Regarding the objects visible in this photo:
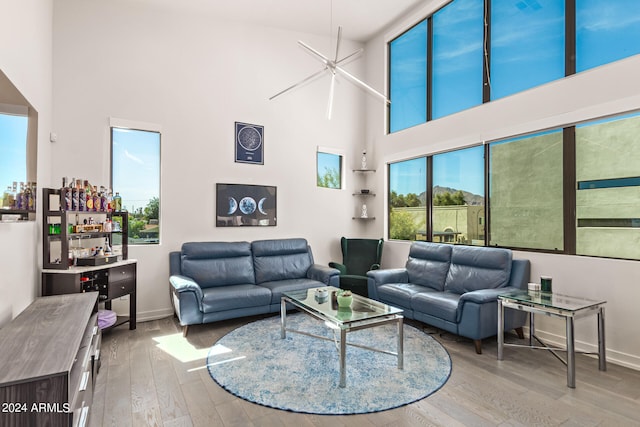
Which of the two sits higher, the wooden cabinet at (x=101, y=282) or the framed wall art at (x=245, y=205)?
the framed wall art at (x=245, y=205)

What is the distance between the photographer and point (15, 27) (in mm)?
2412

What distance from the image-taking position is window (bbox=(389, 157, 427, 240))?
196 inches

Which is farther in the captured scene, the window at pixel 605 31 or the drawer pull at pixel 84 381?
the window at pixel 605 31

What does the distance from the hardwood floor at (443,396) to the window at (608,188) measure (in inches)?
42.2

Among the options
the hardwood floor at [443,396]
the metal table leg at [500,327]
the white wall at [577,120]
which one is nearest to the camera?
the hardwood floor at [443,396]

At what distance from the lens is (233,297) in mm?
3732

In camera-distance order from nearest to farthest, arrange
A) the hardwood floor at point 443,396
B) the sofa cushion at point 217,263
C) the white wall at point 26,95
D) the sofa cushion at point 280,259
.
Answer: the hardwood floor at point 443,396 < the white wall at point 26,95 < the sofa cushion at point 217,263 < the sofa cushion at point 280,259

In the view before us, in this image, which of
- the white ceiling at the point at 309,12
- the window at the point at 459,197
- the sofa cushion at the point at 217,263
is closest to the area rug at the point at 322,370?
the sofa cushion at the point at 217,263

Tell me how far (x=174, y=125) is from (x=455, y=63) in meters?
3.92

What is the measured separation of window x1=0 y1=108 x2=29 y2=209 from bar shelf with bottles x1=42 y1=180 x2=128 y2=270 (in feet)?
1.81

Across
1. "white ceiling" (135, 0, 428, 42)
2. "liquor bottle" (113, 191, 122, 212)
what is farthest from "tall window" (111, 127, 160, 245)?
"white ceiling" (135, 0, 428, 42)

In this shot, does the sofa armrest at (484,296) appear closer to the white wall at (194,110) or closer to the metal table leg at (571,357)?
the metal table leg at (571,357)

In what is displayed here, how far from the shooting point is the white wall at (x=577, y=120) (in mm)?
2824

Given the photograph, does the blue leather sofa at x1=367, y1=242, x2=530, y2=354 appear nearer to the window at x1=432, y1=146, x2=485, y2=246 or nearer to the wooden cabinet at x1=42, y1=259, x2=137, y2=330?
the window at x1=432, y1=146, x2=485, y2=246
